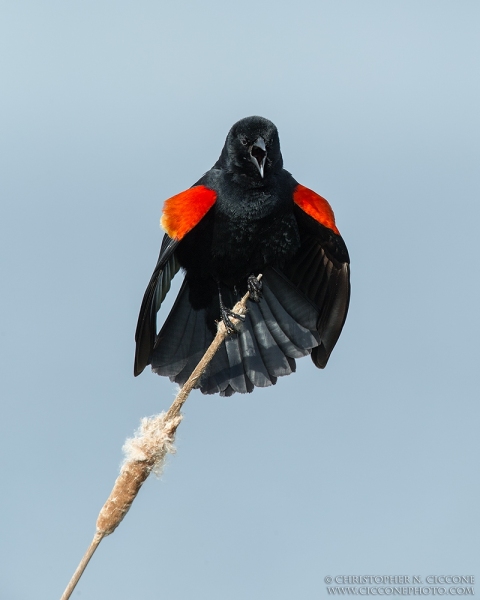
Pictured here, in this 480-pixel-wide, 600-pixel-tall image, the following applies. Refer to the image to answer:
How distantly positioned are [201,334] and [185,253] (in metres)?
0.56

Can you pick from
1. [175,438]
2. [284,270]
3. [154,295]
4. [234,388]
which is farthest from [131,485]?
[284,270]

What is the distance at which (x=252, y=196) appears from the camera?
522cm

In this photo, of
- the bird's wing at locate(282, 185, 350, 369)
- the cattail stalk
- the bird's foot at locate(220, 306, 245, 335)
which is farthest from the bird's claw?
the cattail stalk

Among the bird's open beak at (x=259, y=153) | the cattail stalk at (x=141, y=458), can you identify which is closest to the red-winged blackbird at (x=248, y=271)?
the bird's open beak at (x=259, y=153)

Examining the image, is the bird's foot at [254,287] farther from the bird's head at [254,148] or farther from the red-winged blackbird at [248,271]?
the bird's head at [254,148]

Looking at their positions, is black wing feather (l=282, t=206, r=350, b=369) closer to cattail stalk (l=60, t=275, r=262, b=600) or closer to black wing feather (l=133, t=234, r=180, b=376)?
black wing feather (l=133, t=234, r=180, b=376)

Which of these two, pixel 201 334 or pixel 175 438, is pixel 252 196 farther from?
pixel 175 438

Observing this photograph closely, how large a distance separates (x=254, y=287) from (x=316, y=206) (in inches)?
26.5

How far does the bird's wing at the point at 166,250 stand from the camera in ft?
16.4

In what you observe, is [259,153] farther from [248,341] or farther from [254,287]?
[248,341]

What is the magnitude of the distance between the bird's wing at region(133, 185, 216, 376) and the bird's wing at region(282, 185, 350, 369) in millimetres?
618

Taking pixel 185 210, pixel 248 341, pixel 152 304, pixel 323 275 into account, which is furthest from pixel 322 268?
pixel 152 304

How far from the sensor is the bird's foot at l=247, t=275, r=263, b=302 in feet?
18.3

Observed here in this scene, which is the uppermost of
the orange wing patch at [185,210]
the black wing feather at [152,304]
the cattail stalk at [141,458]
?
the orange wing patch at [185,210]
